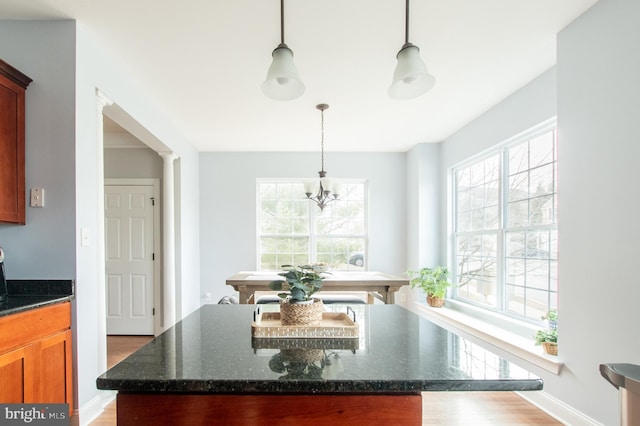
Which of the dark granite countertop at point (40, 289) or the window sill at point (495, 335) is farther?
the window sill at point (495, 335)

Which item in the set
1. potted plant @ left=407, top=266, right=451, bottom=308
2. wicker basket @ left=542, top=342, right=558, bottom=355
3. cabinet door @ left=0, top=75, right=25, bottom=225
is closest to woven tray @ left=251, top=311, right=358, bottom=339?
cabinet door @ left=0, top=75, right=25, bottom=225

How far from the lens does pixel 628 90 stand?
5.53ft

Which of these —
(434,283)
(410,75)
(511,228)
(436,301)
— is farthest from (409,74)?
(436,301)

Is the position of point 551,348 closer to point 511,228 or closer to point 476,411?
point 476,411

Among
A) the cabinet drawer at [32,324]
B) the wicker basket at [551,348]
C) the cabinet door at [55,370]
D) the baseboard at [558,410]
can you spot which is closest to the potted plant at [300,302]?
the cabinet drawer at [32,324]

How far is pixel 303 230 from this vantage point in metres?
4.89

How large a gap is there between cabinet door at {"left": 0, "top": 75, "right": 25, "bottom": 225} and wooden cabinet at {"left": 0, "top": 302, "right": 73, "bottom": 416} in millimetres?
573

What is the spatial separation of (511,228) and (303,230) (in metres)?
2.70

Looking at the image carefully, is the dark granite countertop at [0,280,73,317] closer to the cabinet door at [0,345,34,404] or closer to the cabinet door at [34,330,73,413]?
the cabinet door at [34,330,73,413]

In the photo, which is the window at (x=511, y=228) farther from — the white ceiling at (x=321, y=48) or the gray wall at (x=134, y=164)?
the gray wall at (x=134, y=164)

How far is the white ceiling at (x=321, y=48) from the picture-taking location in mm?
1855

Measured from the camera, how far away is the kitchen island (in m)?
0.77

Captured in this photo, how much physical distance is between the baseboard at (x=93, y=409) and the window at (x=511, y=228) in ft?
10.8

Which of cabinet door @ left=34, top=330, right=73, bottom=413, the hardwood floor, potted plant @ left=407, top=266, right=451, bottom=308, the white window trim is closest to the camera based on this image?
cabinet door @ left=34, top=330, right=73, bottom=413
